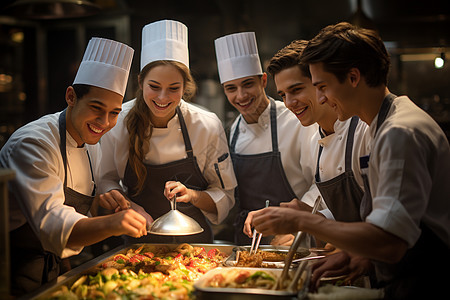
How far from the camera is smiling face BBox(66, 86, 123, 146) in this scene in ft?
7.01

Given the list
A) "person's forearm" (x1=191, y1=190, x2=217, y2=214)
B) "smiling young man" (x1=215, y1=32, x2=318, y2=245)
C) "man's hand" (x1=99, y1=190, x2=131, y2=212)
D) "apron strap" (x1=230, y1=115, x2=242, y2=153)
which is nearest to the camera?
"man's hand" (x1=99, y1=190, x2=131, y2=212)

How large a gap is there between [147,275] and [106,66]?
42.0 inches

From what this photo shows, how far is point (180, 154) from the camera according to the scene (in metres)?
2.79

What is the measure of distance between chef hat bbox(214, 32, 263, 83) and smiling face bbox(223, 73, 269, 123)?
42 mm

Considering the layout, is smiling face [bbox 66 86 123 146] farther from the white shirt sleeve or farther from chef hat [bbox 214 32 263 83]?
chef hat [bbox 214 32 263 83]

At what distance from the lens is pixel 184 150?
2.80 m


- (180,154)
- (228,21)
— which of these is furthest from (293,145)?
(228,21)

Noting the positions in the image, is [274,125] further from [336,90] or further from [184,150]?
[336,90]

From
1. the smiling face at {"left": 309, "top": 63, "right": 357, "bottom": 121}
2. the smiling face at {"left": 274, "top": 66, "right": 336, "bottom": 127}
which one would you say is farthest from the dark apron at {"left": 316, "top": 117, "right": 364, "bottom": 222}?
the smiling face at {"left": 309, "top": 63, "right": 357, "bottom": 121}

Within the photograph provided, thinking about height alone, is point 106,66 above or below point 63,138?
above

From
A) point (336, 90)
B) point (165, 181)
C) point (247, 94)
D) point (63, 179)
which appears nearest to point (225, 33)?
point (247, 94)

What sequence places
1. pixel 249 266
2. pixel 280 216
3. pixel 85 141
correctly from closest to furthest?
pixel 280 216 < pixel 249 266 < pixel 85 141

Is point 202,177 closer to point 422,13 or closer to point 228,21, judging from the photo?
point 228,21

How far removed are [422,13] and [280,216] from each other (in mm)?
4213
